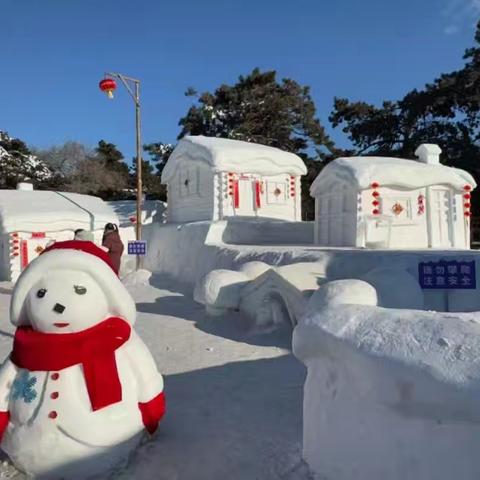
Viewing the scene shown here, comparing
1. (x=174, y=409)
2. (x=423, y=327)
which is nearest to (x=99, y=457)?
(x=174, y=409)

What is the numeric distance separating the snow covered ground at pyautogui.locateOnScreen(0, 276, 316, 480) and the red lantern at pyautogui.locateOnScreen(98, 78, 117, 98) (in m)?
8.59

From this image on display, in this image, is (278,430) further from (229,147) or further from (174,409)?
(229,147)

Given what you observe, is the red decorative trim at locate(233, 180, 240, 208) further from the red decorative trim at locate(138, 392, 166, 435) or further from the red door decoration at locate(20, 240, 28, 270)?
the red decorative trim at locate(138, 392, 166, 435)

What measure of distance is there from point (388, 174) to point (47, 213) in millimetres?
9820

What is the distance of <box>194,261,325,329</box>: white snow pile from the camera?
7402 mm

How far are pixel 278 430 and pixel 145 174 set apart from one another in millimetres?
33139

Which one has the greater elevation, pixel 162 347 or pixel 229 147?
pixel 229 147

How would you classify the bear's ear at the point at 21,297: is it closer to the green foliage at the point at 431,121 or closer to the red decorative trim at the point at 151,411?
the red decorative trim at the point at 151,411

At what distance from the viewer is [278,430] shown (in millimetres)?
3953

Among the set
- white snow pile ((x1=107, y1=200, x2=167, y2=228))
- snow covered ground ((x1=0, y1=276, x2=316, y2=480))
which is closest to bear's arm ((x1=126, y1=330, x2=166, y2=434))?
snow covered ground ((x1=0, y1=276, x2=316, y2=480))

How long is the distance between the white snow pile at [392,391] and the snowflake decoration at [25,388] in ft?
5.73

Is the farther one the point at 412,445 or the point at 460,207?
the point at 460,207

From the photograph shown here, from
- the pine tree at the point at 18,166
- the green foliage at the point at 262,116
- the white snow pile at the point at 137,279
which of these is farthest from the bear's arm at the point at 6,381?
the pine tree at the point at 18,166

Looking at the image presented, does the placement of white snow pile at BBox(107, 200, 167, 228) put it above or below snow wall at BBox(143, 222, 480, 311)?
above
